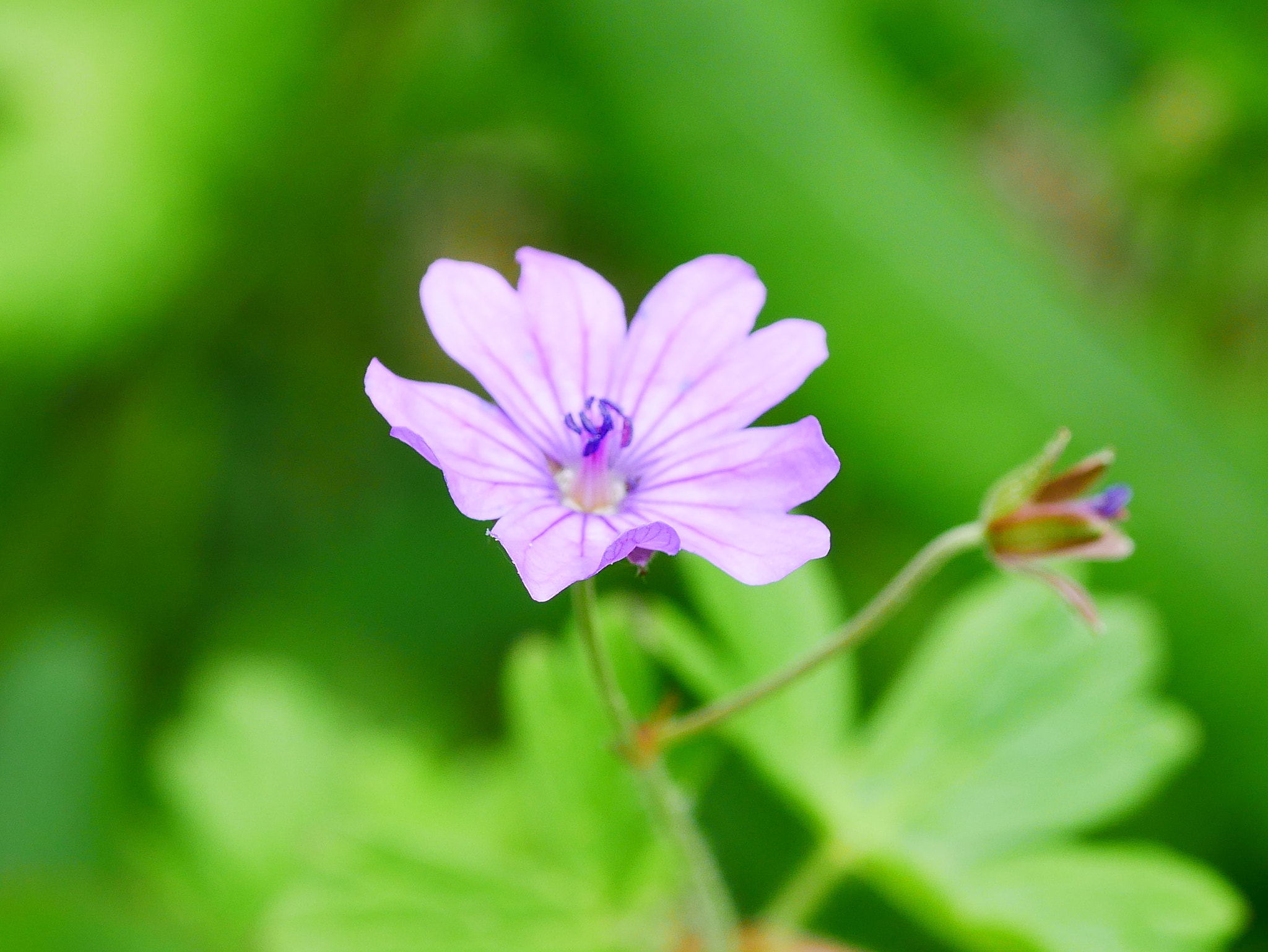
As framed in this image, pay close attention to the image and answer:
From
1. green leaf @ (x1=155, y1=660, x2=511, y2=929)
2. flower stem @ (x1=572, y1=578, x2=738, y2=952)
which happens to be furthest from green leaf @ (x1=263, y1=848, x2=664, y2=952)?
green leaf @ (x1=155, y1=660, x2=511, y2=929)

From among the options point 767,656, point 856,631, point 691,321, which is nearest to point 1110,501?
point 856,631

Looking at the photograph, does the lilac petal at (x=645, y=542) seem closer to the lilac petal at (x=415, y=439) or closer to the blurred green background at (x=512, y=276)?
the lilac petal at (x=415, y=439)

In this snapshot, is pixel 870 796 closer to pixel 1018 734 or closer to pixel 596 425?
pixel 1018 734

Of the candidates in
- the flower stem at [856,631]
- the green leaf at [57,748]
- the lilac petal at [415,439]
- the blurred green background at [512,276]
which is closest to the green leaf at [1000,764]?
the flower stem at [856,631]

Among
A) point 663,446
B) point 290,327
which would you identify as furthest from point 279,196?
point 663,446

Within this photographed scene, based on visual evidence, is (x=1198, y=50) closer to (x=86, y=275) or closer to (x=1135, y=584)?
(x=1135, y=584)

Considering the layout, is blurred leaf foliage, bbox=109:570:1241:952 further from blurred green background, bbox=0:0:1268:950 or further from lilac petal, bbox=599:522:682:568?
blurred green background, bbox=0:0:1268:950
